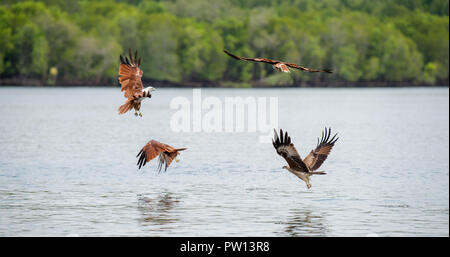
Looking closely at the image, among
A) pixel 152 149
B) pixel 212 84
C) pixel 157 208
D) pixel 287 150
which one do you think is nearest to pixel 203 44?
pixel 212 84

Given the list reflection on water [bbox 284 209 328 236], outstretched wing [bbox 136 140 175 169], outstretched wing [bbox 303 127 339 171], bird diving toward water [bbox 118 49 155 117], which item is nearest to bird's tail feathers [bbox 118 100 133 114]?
bird diving toward water [bbox 118 49 155 117]

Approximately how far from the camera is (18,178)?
25953mm

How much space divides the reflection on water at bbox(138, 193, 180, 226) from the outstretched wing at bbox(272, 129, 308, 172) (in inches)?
125

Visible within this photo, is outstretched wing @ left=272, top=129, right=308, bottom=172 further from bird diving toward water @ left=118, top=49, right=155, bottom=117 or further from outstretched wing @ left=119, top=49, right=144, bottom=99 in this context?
outstretched wing @ left=119, top=49, right=144, bottom=99

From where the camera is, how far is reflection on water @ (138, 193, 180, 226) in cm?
1923

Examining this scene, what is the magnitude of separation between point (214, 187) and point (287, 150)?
27.1 ft

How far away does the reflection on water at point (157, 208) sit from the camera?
1923 centimetres

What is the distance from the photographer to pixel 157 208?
821 inches

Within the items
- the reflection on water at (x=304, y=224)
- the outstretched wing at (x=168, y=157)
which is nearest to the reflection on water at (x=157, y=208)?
the outstretched wing at (x=168, y=157)

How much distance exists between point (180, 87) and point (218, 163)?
3956 inches

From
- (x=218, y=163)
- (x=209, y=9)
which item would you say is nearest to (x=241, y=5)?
(x=209, y=9)

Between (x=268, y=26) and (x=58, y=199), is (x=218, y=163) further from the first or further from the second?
(x=268, y=26)

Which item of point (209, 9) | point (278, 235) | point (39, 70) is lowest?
point (278, 235)

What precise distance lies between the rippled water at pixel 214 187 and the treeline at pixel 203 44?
68.8 m
